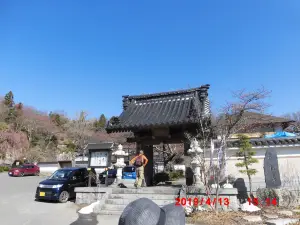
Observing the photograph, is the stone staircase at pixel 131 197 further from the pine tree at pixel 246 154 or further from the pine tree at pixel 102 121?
the pine tree at pixel 102 121

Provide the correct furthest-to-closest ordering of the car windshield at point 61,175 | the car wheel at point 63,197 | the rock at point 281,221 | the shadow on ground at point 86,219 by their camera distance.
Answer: the car windshield at point 61,175 → the car wheel at point 63,197 → the shadow on ground at point 86,219 → the rock at point 281,221

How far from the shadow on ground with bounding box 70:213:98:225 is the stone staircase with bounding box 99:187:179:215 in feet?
1.73

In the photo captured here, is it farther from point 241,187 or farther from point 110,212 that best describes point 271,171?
point 110,212

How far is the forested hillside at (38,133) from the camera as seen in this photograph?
3650 cm

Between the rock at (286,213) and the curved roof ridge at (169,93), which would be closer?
the rock at (286,213)

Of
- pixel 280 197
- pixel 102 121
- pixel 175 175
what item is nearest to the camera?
pixel 280 197

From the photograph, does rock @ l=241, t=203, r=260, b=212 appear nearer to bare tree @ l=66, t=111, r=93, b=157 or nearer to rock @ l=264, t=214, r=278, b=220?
rock @ l=264, t=214, r=278, b=220

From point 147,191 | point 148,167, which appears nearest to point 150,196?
point 147,191

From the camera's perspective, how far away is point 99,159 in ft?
38.7

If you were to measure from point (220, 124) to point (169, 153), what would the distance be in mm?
14010

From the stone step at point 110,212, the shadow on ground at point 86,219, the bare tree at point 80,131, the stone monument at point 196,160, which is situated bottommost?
the shadow on ground at point 86,219

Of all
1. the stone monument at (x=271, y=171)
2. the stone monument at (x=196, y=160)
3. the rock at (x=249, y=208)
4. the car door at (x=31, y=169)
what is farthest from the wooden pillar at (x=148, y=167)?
the car door at (x=31, y=169)

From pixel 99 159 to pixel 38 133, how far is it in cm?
3464

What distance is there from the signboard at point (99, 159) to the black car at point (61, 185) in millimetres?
1462
